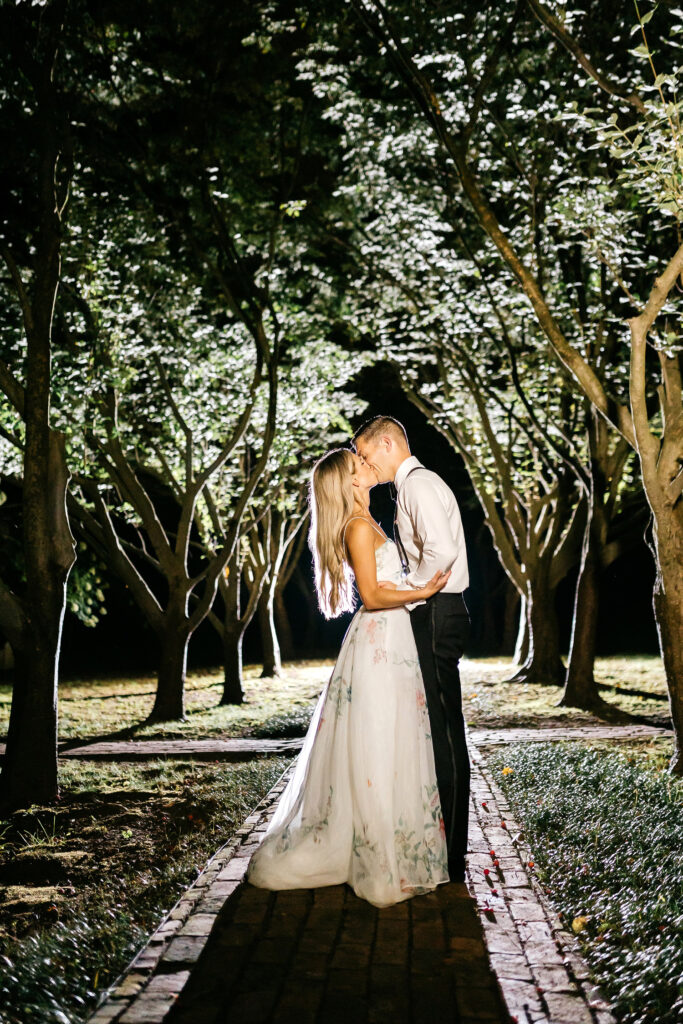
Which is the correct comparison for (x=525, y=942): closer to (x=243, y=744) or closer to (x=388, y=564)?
(x=388, y=564)

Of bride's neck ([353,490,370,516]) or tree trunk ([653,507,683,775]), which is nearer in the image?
bride's neck ([353,490,370,516])

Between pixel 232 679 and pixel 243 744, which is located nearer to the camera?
pixel 243 744

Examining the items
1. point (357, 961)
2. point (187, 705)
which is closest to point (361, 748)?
point (357, 961)

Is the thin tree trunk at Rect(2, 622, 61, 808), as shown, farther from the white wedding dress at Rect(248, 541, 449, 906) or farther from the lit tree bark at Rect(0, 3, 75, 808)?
the white wedding dress at Rect(248, 541, 449, 906)

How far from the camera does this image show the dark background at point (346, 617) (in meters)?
28.7

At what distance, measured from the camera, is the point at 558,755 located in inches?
365

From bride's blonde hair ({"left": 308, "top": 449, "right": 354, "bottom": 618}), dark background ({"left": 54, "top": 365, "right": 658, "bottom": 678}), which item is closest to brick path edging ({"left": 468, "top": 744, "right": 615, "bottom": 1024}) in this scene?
bride's blonde hair ({"left": 308, "top": 449, "right": 354, "bottom": 618})

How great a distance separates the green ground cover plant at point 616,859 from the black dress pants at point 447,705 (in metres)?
0.67

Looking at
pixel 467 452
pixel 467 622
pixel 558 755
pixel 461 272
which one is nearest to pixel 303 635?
pixel 467 452

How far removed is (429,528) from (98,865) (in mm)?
3464

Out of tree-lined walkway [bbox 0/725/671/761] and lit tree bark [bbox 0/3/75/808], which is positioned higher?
lit tree bark [bbox 0/3/75/808]

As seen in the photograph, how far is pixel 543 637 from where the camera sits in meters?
18.2

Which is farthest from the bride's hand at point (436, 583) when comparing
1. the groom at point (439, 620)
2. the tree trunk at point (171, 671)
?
the tree trunk at point (171, 671)

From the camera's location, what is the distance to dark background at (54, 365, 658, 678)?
2873cm
